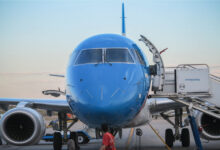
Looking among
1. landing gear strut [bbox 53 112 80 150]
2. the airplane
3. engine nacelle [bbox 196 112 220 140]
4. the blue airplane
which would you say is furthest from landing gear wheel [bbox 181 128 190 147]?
landing gear strut [bbox 53 112 80 150]

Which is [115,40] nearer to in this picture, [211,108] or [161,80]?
[161,80]

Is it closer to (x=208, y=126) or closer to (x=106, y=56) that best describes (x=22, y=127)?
(x=106, y=56)

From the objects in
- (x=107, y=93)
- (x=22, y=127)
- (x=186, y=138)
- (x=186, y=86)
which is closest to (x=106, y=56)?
(x=107, y=93)

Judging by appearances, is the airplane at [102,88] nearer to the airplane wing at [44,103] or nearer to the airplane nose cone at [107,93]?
the airplane nose cone at [107,93]

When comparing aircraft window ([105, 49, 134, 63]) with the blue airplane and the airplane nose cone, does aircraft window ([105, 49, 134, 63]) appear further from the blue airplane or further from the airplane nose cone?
the airplane nose cone

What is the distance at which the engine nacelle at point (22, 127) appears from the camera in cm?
1309

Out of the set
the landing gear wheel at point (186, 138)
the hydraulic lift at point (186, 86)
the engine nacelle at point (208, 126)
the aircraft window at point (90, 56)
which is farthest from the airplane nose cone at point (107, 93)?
the landing gear wheel at point (186, 138)

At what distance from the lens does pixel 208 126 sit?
13.7 m

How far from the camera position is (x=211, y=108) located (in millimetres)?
12320

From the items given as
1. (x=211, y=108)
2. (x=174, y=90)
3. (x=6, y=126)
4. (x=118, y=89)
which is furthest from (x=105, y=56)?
(x=6, y=126)

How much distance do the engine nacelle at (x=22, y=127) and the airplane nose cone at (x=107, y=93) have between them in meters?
3.88

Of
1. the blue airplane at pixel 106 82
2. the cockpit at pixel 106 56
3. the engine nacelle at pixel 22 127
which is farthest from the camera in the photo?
the engine nacelle at pixel 22 127

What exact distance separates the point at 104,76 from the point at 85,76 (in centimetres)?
59

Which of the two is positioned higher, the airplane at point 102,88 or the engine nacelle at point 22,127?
the airplane at point 102,88
